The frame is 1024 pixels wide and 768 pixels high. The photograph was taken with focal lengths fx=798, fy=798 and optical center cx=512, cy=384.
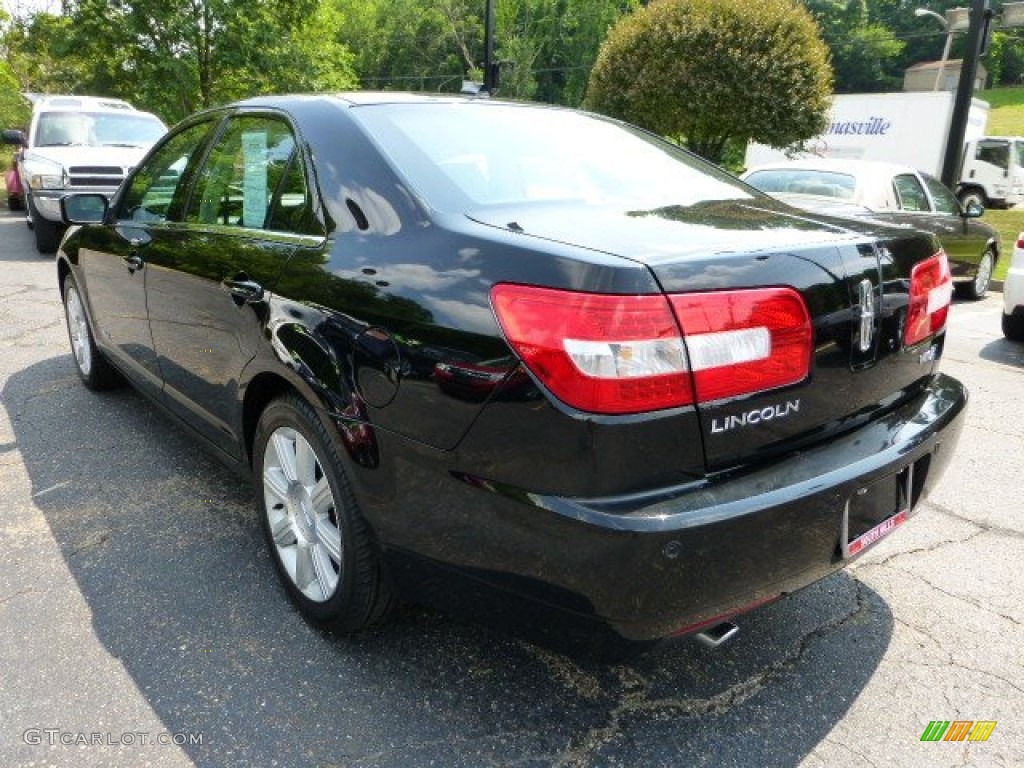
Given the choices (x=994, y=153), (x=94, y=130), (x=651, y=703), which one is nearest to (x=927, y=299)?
(x=651, y=703)

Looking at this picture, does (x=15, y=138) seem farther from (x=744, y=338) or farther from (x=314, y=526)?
(x=744, y=338)

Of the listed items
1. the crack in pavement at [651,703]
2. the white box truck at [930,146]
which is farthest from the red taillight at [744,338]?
the white box truck at [930,146]

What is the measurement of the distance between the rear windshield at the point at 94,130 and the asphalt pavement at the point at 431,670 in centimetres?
928

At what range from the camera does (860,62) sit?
68.6 meters

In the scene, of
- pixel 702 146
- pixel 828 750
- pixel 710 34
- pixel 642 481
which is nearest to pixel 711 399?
pixel 642 481

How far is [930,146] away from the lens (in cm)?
2352

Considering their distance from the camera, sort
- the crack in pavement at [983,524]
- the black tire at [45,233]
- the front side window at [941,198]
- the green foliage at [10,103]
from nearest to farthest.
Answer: the crack in pavement at [983,524]
the front side window at [941,198]
the black tire at [45,233]
the green foliage at [10,103]

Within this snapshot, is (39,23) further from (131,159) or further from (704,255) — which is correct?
(704,255)

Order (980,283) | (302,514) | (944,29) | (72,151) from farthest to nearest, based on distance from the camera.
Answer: (944,29) → (72,151) → (980,283) → (302,514)

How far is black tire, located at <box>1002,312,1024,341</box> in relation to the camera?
6.54m

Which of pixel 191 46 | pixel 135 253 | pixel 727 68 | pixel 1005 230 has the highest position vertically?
pixel 191 46

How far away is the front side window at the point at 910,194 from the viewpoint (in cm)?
750

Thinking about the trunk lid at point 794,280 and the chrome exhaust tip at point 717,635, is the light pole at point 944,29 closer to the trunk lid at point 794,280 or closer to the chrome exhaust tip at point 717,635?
the trunk lid at point 794,280

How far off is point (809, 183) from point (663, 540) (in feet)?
21.5
